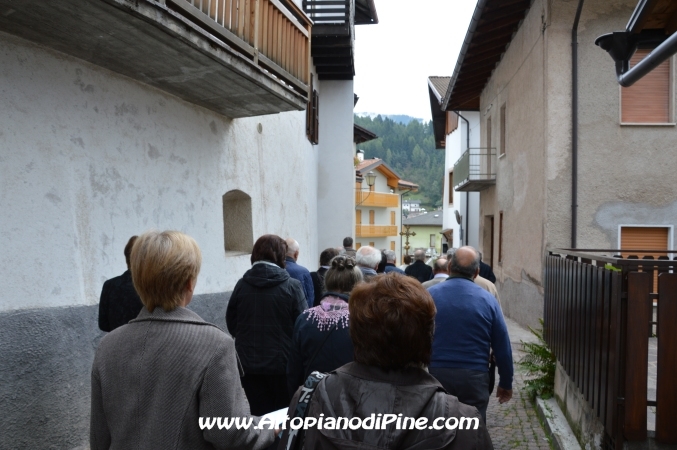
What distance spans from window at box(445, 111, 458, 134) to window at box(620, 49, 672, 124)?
739 inches

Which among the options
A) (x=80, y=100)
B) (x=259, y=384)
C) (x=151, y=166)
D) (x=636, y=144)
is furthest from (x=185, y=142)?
(x=636, y=144)

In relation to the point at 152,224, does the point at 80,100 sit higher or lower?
higher

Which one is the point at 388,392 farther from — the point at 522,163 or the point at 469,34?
the point at 469,34

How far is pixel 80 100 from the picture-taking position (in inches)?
234

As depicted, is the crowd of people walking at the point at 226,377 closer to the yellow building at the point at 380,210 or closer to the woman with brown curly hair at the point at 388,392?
the woman with brown curly hair at the point at 388,392

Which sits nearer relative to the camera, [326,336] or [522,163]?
[326,336]

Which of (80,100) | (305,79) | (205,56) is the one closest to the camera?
(80,100)

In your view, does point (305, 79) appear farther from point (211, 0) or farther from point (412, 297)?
point (412, 297)

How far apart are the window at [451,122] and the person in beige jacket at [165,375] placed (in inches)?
1143

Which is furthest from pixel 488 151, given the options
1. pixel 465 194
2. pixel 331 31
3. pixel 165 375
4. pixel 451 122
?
pixel 165 375

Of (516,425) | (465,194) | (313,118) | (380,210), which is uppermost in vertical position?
(313,118)

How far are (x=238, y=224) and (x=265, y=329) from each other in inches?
230

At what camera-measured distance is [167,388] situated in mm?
2385

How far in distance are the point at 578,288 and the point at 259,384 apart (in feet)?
8.85
